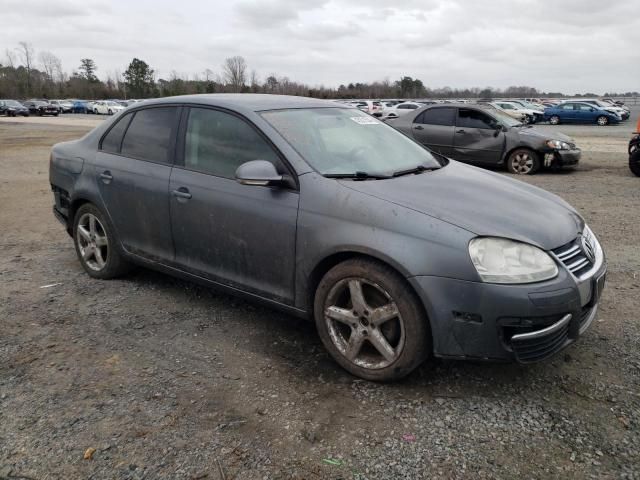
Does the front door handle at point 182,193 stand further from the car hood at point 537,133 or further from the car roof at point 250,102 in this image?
the car hood at point 537,133

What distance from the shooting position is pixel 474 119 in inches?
446

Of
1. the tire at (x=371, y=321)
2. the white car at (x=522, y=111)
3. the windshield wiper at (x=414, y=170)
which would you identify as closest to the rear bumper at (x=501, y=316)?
the tire at (x=371, y=321)

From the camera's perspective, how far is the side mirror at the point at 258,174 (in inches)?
125

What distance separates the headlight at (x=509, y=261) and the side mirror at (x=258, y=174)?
1.24 meters

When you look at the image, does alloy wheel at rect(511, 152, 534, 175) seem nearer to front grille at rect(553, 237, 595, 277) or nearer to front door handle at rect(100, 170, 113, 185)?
front grille at rect(553, 237, 595, 277)

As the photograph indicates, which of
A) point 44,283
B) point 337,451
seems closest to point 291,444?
point 337,451

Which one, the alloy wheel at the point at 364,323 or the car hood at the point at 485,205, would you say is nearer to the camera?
the car hood at the point at 485,205

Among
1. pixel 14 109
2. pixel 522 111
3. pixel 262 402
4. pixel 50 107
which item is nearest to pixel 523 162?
pixel 262 402

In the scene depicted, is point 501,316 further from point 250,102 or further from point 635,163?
point 635,163

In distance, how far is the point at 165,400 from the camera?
2904 mm

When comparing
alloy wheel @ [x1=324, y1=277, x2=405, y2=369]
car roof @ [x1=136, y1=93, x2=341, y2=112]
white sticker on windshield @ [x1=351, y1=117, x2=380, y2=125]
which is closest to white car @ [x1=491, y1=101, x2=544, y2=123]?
white sticker on windshield @ [x1=351, y1=117, x2=380, y2=125]

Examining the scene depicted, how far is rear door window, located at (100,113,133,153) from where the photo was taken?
4.43 meters

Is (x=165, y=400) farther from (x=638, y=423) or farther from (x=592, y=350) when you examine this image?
(x=592, y=350)

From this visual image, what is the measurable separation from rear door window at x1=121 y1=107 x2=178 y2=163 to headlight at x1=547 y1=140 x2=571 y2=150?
908cm
